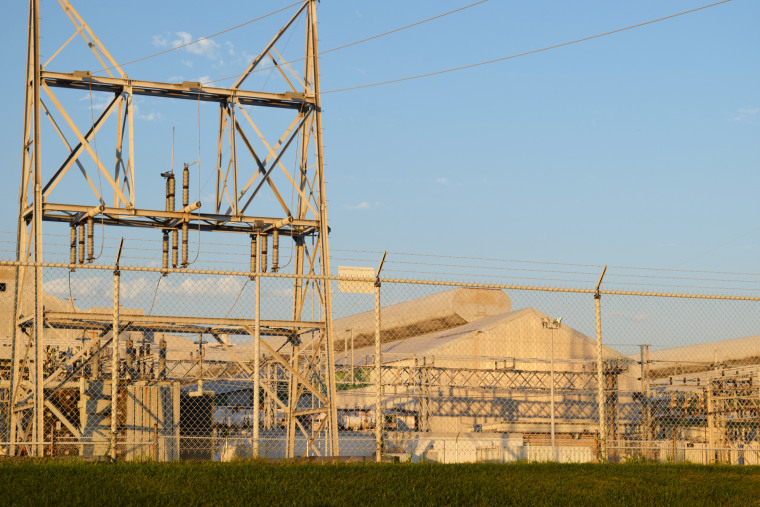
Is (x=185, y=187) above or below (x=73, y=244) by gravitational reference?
above

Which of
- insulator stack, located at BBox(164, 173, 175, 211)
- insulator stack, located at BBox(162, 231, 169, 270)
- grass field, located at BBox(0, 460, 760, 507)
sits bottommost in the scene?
grass field, located at BBox(0, 460, 760, 507)

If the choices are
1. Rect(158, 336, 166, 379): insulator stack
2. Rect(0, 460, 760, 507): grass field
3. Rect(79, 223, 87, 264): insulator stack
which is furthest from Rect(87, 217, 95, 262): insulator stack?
Rect(0, 460, 760, 507): grass field

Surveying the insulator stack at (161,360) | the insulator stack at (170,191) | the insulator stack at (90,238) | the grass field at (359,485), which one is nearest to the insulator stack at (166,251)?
the insulator stack at (170,191)

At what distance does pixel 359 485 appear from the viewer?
34.1 feet

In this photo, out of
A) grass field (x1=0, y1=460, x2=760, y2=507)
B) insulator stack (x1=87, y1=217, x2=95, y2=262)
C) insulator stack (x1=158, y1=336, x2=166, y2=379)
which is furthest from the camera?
insulator stack (x1=158, y1=336, x2=166, y2=379)

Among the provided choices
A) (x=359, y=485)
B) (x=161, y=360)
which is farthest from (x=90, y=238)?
(x=359, y=485)

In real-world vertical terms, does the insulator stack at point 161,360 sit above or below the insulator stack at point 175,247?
below

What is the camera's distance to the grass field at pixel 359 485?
944 cm

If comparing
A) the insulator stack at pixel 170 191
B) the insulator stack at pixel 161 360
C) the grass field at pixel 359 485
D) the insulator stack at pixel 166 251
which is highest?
the insulator stack at pixel 170 191

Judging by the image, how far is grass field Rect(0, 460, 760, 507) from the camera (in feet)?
31.0

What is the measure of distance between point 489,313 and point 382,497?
2051 inches

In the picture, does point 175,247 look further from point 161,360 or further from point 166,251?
point 161,360

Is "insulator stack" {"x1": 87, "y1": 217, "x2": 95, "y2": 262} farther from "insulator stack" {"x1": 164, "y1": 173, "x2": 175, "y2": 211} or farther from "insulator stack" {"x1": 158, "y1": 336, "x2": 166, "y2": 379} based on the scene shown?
"insulator stack" {"x1": 158, "y1": 336, "x2": 166, "y2": 379}

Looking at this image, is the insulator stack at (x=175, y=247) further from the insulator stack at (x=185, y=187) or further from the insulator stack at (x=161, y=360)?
the insulator stack at (x=161, y=360)
